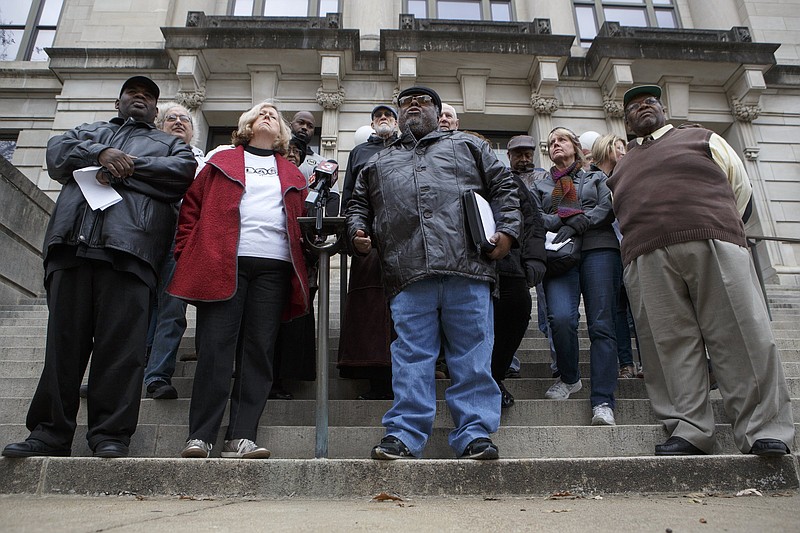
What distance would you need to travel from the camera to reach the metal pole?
304 centimetres

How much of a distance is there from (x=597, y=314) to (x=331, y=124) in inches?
325

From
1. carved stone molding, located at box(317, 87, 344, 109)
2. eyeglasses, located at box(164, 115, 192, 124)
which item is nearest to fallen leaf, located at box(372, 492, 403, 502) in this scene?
eyeglasses, located at box(164, 115, 192, 124)

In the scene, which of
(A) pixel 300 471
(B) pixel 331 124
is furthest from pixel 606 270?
(B) pixel 331 124

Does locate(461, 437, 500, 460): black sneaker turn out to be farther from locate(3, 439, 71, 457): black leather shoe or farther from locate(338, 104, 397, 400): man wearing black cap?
locate(3, 439, 71, 457): black leather shoe

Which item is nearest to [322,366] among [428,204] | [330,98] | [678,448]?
[428,204]

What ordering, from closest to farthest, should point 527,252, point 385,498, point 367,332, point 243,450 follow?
point 385,498, point 243,450, point 527,252, point 367,332

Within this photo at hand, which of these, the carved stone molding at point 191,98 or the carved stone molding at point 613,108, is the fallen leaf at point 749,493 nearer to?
the carved stone molding at point 613,108

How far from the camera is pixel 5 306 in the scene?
6891mm

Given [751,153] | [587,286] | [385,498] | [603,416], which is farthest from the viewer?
[751,153]

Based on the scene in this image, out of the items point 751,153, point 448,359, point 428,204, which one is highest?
point 751,153

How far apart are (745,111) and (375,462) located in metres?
12.2

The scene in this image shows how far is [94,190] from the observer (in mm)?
3369

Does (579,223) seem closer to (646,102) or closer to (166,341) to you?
(646,102)

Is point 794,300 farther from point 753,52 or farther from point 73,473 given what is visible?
point 73,473
